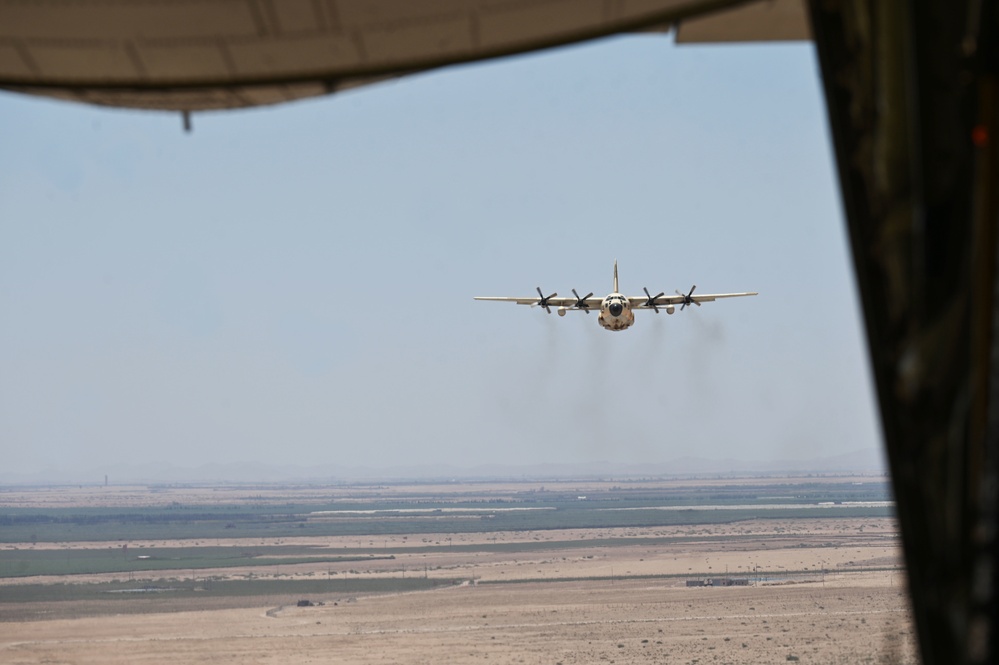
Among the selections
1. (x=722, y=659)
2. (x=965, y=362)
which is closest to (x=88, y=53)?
(x=965, y=362)

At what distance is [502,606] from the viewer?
97812 mm

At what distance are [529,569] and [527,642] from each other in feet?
128

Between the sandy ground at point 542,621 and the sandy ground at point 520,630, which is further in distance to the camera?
the sandy ground at point 542,621

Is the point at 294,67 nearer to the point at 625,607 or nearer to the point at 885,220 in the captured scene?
the point at 885,220

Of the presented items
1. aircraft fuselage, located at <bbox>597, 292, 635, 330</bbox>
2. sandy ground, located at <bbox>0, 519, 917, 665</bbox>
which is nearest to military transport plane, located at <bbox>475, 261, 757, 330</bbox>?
aircraft fuselage, located at <bbox>597, 292, 635, 330</bbox>

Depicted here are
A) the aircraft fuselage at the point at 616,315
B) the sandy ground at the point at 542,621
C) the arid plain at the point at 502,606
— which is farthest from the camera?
the arid plain at the point at 502,606

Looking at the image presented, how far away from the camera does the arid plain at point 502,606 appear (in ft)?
261

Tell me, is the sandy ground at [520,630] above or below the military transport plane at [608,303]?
below

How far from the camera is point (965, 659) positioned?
9.04 ft

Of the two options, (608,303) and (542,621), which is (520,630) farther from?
(608,303)

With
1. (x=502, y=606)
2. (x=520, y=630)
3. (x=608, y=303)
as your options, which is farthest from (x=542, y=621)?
(x=608, y=303)

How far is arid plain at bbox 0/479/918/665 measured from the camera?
261 ft

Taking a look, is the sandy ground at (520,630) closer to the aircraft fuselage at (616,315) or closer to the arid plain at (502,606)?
the arid plain at (502,606)

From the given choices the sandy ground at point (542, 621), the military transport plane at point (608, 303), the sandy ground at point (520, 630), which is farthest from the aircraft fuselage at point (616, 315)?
the sandy ground at point (520, 630)
